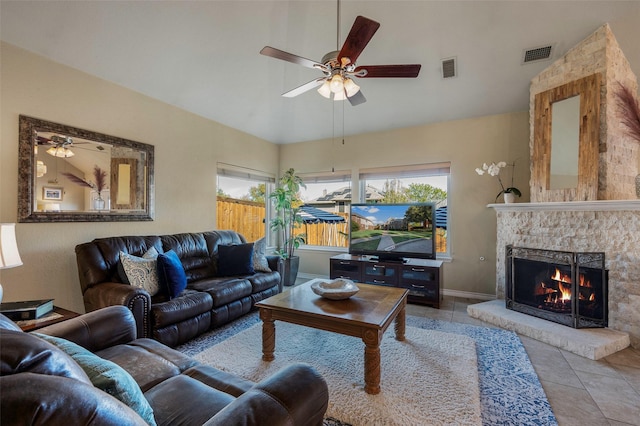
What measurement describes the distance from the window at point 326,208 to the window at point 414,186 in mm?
393

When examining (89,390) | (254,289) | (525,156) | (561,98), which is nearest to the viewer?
(89,390)

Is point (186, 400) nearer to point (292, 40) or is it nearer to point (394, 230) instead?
point (292, 40)

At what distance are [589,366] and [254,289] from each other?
3.19m

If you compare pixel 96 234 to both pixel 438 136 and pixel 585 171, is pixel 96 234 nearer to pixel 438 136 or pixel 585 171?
pixel 438 136

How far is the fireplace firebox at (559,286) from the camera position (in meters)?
2.80

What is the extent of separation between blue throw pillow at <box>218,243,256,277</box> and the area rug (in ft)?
1.84

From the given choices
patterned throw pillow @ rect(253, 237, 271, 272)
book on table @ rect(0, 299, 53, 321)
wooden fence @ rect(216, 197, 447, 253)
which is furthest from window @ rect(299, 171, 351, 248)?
book on table @ rect(0, 299, 53, 321)

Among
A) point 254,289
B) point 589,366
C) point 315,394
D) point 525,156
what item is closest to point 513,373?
point 589,366

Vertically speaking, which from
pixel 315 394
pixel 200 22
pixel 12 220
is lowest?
pixel 315 394

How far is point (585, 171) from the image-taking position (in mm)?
2926

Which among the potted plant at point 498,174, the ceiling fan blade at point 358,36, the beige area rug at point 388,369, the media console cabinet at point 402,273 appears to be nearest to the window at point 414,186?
the potted plant at point 498,174

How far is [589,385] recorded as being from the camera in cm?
205

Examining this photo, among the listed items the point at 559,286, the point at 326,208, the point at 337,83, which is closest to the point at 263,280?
the point at 326,208

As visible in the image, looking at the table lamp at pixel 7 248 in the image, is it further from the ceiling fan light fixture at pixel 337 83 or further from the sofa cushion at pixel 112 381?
the ceiling fan light fixture at pixel 337 83
